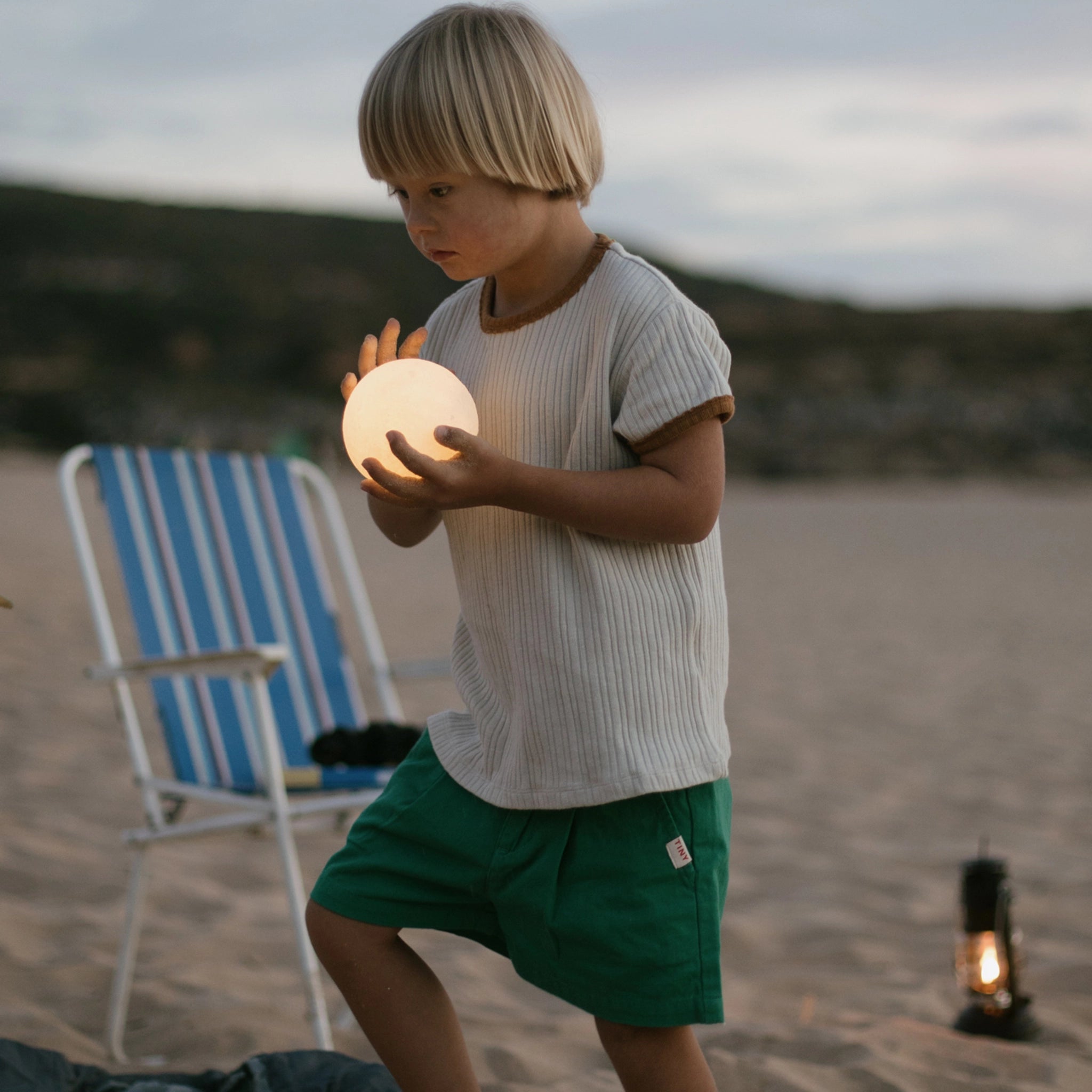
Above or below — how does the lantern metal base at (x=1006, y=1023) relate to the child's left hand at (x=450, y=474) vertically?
below

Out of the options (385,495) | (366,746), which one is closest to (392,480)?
(385,495)

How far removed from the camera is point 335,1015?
2316 millimetres

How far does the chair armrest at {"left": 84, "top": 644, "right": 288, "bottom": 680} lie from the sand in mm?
301

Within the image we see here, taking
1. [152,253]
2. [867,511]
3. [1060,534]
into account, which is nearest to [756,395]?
[867,511]

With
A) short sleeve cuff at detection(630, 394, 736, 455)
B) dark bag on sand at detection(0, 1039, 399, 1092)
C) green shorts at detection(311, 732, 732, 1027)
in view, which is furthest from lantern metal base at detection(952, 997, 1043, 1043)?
short sleeve cuff at detection(630, 394, 736, 455)

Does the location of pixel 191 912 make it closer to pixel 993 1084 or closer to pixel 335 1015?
pixel 335 1015

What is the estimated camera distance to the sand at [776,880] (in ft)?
6.91

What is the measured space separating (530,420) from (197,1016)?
1.51 m

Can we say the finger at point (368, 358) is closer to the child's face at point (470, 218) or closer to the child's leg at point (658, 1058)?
the child's face at point (470, 218)

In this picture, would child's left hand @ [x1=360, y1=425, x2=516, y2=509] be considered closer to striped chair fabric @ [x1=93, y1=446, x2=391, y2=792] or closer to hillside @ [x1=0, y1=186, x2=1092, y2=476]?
striped chair fabric @ [x1=93, y1=446, x2=391, y2=792]

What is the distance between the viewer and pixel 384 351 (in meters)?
1.27

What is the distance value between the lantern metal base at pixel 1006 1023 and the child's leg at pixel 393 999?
1234 mm

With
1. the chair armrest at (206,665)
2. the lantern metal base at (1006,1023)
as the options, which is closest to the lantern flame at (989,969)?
the lantern metal base at (1006,1023)

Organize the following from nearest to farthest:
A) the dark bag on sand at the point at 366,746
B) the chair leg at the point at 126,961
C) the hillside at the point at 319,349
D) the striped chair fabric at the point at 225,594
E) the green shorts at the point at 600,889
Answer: the green shorts at the point at 600,889 → the chair leg at the point at 126,961 → the dark bag on sand at the point at 366,746 → the striped chair fabric at the point at 225,594 → the hillside at the point at 319,349
